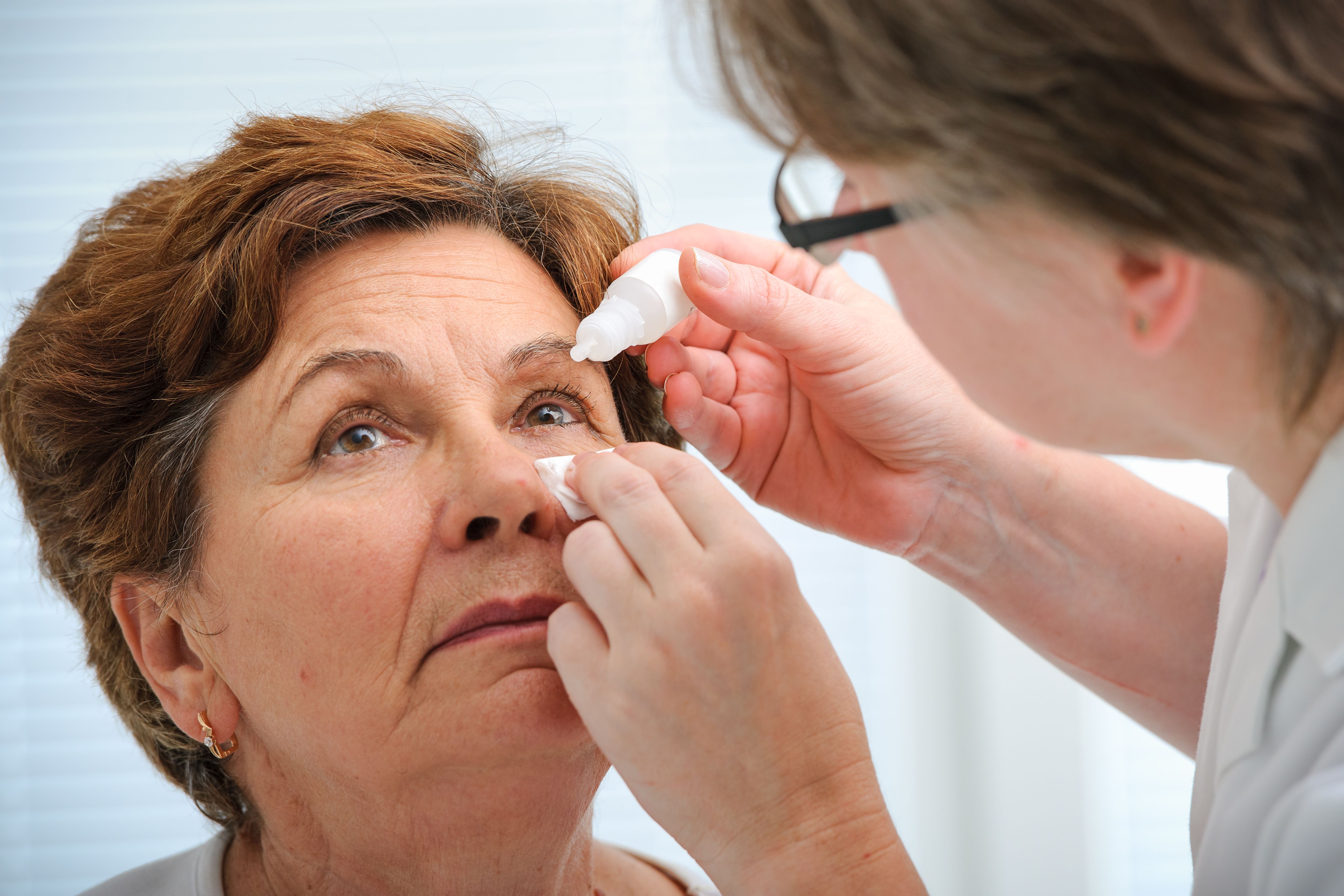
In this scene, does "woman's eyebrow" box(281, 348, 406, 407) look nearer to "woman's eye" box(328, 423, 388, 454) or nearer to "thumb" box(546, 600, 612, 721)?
"woman's eye" box(328, 423, 388, 454)

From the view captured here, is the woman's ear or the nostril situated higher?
the nostril

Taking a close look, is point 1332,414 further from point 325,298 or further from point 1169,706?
point 325,298

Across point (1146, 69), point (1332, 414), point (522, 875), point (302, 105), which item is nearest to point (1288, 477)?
point (1332, 414)

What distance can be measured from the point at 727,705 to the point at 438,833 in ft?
1.60

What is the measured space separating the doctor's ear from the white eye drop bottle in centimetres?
64

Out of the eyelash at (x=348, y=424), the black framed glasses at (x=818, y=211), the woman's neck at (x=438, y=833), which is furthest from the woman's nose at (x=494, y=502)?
the black framed glasses at (x=818, y=211)

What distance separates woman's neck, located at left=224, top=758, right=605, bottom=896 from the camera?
47.3 inches

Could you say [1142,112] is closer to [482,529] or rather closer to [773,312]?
[773,312]

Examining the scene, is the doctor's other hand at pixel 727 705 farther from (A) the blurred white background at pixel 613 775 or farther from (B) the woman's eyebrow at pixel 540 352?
(A) the blurred white background at pixel 613 775

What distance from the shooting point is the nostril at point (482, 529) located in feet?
3.87

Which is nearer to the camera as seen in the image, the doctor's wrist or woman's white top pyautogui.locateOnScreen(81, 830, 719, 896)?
the doctor's wrist

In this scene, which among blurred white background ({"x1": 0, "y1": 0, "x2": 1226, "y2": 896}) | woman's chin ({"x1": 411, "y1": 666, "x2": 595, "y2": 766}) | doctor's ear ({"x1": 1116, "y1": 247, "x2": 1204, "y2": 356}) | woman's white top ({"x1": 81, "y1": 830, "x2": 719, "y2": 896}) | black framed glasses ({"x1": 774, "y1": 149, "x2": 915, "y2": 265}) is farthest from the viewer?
blurred white background ({"x1": 0, "y1": 0, "x2": 1226, "y2": 896})

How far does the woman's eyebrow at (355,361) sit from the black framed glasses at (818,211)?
1.74ft

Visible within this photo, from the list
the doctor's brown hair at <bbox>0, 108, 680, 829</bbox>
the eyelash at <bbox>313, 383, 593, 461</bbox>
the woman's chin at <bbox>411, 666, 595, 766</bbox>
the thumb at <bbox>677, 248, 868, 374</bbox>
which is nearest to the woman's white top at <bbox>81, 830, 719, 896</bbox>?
the doctor's brown hair at <bbox>0, 108, 680, 829</bbox>
